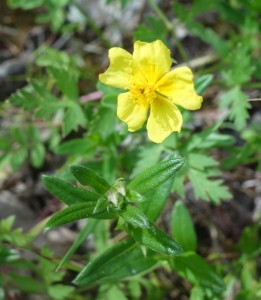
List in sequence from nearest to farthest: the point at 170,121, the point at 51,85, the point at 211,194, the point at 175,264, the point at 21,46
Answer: the point at 170,121 < the point at 175,264 < the point at 211,194 < the point at 51,85 < the point at 21,46

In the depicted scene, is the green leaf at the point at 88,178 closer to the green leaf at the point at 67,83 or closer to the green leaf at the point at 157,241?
the green leaf at the point at 157,241

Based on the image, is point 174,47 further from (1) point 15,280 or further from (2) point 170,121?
(1) point 15,280

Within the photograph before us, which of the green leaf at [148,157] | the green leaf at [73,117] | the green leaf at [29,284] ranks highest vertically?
the green leaf at [73,117]

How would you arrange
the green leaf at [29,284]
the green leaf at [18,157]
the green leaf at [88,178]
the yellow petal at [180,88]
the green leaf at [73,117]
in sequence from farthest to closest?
the green leaf at [18,157]
the green leaf at [29,284]
the green leaf at [73,117]
the yellow petal at [180,88]
the green leaf at [88,178]

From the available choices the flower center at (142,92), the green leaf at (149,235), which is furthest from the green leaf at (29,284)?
the flower center at (142,92)

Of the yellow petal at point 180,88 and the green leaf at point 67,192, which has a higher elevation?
the yellow petal at point 180,88

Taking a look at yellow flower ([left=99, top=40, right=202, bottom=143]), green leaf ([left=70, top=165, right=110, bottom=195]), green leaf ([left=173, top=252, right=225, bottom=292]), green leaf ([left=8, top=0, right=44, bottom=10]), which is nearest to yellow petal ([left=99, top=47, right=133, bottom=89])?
yellow flower ([left=99, top=40, right=202, bottom=143])

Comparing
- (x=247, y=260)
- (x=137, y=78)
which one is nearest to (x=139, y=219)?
(x=137, y=78)
